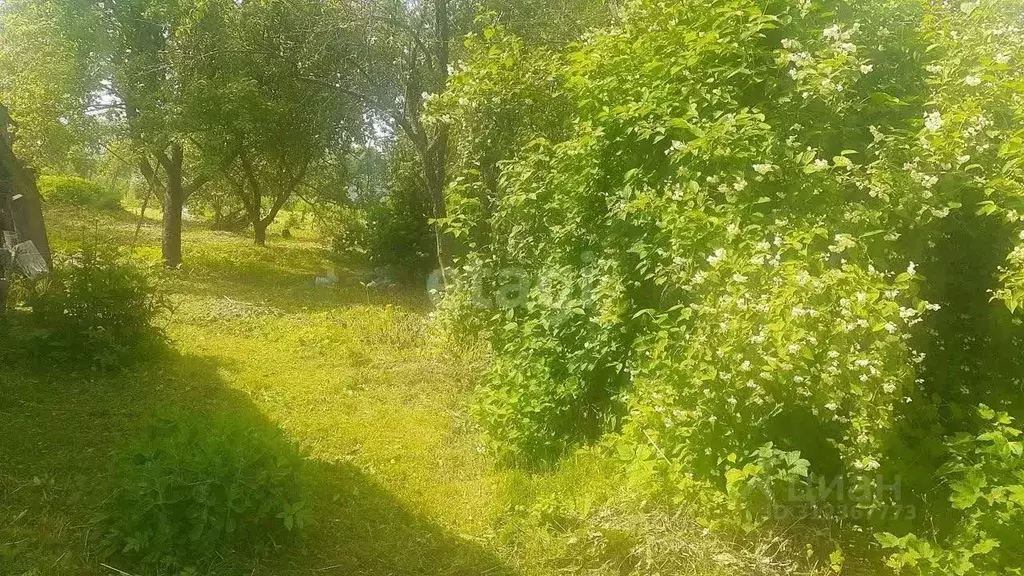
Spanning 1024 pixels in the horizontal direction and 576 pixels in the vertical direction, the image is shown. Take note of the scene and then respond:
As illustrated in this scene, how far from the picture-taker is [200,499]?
3.68m

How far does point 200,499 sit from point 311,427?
7.76 feet

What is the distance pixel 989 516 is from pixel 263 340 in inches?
318

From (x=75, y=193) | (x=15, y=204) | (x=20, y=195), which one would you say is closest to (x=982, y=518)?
(x=20, y=195)

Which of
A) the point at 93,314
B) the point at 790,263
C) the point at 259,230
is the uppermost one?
the point at 790,263

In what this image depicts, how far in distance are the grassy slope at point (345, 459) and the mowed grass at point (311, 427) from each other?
0.02m

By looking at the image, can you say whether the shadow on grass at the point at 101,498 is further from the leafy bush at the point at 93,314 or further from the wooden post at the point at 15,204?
the wooden post at the point at 15,204

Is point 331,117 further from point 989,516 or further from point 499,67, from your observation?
point 989,516

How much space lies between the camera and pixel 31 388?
5.96 m

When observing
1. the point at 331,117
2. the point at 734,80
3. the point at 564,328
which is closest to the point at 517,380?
the point at 564,328

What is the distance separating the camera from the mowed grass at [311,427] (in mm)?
4086

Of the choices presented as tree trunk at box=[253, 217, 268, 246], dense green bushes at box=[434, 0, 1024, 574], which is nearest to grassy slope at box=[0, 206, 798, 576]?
dense green bushes at box=[434, 0, 1024, 574]

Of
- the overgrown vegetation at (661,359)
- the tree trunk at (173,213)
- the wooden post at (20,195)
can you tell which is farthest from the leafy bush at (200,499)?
the tree trunk at (173,213)

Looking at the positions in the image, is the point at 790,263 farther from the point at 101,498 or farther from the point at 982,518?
the point at 101,498

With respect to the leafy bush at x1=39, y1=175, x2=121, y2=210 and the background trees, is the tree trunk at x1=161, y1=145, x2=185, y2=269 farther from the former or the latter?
the leafy bush at x1=39, y1=175, x2=121, y2=210
